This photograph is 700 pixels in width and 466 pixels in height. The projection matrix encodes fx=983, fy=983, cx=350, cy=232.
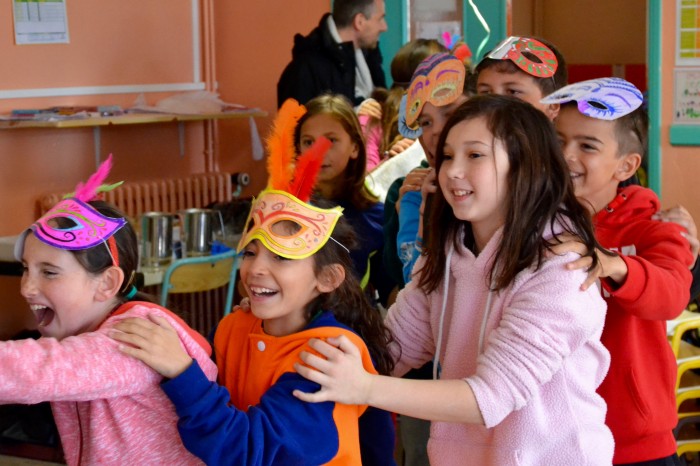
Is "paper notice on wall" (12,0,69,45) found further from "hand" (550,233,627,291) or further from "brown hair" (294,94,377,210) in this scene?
"hand" (550,233,627,291)

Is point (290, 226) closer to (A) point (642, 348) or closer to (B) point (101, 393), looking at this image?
(B) point (101, 393)

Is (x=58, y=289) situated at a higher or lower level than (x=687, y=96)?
lower

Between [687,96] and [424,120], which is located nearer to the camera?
[424,120]

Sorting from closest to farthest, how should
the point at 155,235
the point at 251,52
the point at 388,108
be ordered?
the point at 388,108, the point at 155,235, the point at 251,52

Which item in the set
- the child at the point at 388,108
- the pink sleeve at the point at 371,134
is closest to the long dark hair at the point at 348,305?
the child at the point at 388,108

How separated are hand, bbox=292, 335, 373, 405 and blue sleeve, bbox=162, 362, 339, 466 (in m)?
0.04

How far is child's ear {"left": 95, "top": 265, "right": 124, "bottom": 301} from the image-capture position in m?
1.94

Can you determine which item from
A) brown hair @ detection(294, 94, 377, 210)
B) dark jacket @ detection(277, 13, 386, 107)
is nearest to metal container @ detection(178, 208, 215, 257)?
dark jacket @ detection(277, 13, 386, 107)

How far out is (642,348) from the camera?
2.15 metres

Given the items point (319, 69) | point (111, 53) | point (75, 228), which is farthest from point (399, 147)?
point (111, 53)

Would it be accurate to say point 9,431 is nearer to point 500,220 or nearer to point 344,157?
point 344,157

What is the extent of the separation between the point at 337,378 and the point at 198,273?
2510 millimetres

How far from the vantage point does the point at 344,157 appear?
3279mm

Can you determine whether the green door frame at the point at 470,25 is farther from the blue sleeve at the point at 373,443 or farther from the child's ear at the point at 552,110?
the blue sleeve at the point at 373,443
